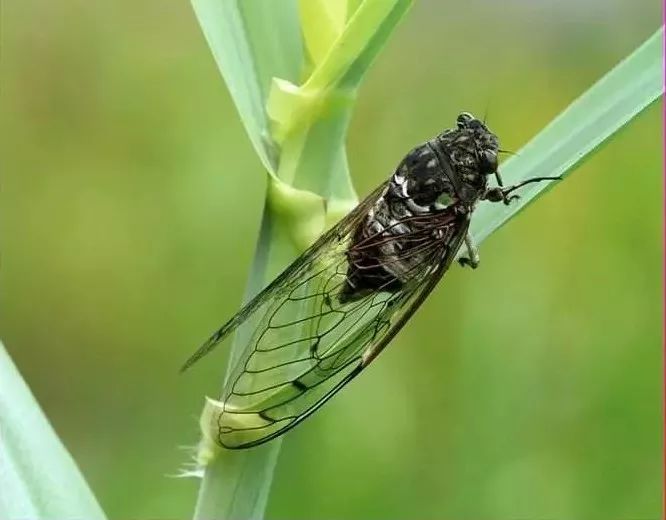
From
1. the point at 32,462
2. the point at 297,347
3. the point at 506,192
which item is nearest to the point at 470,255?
the point at 506,192

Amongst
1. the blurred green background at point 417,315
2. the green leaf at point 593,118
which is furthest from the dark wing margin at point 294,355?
the blurred green background at point 417,315

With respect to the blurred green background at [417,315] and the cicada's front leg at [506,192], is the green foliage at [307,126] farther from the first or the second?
the blurred green background at [417,315]

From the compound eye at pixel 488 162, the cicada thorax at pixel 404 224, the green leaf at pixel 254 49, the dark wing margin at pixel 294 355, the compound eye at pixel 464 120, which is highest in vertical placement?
the green leaf at pixel 254 49

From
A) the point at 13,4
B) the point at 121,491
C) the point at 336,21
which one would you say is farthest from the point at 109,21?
the point at 336,21

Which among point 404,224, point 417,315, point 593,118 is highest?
point 593,118

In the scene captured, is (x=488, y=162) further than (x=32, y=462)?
Yes

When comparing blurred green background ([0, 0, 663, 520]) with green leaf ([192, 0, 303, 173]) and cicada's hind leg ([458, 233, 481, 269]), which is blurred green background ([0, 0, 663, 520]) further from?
green leaf ([192, 0, 303, 173])

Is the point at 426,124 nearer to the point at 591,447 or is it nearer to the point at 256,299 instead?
the point at 591,447

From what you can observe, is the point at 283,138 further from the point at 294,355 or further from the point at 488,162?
the point at 488,162
